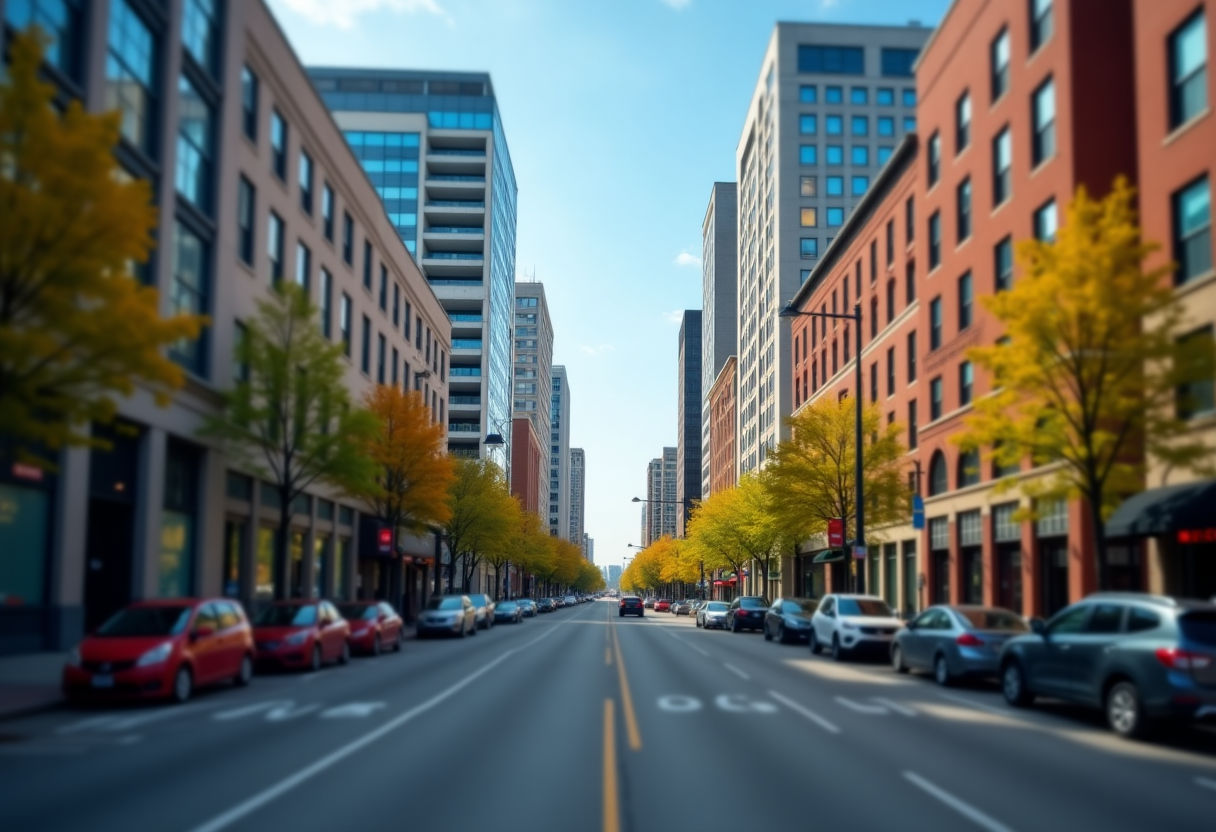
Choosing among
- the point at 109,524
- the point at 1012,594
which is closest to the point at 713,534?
the point at 1012,594

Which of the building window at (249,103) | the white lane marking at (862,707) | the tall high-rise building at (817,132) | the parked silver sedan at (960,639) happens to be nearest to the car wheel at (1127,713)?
the white lane marking at (862,707)

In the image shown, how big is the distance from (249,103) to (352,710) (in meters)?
23.8

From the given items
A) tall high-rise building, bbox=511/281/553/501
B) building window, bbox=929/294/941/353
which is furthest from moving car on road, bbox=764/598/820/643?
tall high-rise building, bbox=511/281/553/501

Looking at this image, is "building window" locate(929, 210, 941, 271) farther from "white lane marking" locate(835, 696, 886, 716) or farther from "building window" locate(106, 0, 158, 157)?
"building window" locate(106, 0, 158, 157)

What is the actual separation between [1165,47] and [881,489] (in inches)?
820

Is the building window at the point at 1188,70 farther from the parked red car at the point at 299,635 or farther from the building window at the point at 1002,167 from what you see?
the parked red car at the point at 299,635

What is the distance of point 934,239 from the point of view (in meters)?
39.8

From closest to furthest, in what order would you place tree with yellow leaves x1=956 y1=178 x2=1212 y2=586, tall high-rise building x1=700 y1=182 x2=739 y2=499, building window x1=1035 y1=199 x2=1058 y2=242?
1. tree with yellow leaves x1=956 y1=178 x2=1212 y2=586
2. building window x1=1035 y1=199 x2=1058 y2=242
3. tall high-rise building x1=700 y1=182 x2=739 y2=499

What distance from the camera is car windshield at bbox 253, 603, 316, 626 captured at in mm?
22500

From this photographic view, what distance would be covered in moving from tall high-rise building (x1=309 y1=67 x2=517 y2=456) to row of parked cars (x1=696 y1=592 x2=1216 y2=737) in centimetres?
7241

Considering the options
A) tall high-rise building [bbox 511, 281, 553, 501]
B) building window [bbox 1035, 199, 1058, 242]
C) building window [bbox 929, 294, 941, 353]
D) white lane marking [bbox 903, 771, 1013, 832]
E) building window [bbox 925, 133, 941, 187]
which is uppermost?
tall high-rise building [bbox 511, 281, 553, 501]

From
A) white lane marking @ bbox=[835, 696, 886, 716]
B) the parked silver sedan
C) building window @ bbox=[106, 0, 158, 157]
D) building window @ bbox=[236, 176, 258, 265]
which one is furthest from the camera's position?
building window @ bbox=[236, 176, 258, 265]

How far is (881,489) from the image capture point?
4112 centimetres

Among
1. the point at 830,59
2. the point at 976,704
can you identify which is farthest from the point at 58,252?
the point at 830,59
